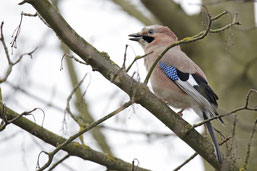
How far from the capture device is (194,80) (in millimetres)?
5348

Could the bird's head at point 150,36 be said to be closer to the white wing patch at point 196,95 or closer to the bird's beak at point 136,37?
the bird's beak at point 136,37

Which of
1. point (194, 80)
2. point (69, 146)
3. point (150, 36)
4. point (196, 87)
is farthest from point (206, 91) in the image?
point (69, 146)

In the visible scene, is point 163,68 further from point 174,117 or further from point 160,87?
point 174,117

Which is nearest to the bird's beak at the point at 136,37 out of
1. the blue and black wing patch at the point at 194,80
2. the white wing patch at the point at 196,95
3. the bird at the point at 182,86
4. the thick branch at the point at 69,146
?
the bird at the point at 182,86

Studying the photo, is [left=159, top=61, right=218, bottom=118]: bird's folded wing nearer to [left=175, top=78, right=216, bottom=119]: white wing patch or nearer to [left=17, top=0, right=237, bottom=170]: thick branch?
[left=175, top=78, right=216, bottom=119]: white wing patch

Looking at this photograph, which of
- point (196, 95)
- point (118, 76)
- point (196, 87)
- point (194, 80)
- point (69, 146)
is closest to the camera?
point (118, 76)

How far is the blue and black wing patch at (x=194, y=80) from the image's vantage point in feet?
16.9

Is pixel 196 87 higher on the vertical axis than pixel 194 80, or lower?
lower

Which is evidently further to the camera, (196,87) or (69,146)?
(196,87)

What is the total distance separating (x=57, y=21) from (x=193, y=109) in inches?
89.4

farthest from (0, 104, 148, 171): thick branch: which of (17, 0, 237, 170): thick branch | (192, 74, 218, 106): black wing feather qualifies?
(192, 74, 218, 106): black wing feather

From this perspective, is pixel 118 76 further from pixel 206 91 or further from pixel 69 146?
pixel 206 91

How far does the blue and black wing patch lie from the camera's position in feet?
16.9

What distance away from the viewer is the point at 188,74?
5430 millimetres
